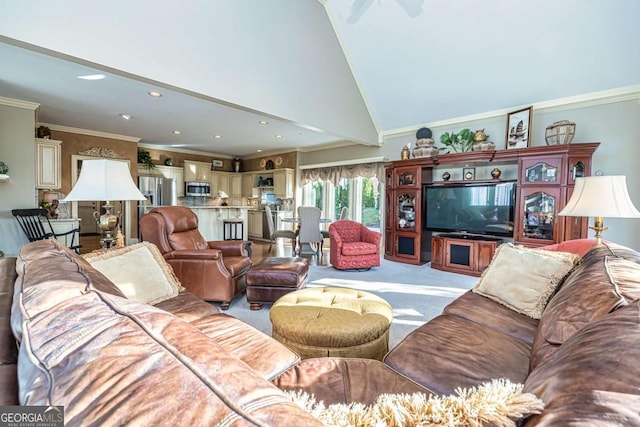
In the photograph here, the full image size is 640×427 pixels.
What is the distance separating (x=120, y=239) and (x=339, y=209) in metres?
5.37

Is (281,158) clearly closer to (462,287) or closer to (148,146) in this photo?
(148,146)

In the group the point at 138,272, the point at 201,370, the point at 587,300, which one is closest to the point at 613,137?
the point at 587,300

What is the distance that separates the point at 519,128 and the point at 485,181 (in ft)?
2.86

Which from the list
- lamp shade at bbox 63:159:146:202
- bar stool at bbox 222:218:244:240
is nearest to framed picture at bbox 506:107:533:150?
lamp shade at bbox 63:159:146:202

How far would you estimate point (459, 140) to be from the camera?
4730 mm

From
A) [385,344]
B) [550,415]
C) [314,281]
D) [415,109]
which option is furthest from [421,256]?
[550,415]

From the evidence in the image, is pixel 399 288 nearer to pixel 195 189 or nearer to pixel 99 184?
pixel 99 184

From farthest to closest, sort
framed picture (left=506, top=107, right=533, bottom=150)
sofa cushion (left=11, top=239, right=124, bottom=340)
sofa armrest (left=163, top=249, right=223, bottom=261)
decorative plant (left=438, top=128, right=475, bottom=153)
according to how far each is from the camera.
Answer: decorative plant (left=438, top=128, right=475, bottom=153), framed picture (left=506, top=107, right=533, bottom=150), sofa armrest (left=163, top=249, right=223, bottom=261), sofa cushion (left=11, top=239, right=124, bottom=340)

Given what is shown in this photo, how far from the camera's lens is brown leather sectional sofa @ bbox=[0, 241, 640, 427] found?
1.31ft

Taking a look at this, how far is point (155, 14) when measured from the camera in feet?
9.10

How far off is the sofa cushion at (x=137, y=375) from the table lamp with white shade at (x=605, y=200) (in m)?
2.55

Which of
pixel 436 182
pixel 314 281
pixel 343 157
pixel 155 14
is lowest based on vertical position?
pixel 314 281

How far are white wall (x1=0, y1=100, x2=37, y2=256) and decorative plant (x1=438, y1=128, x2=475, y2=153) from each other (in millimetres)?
6259

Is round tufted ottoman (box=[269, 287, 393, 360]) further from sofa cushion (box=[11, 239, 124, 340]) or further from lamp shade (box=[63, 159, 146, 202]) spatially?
lamp shade (box=[63, 159, 146, 202])
